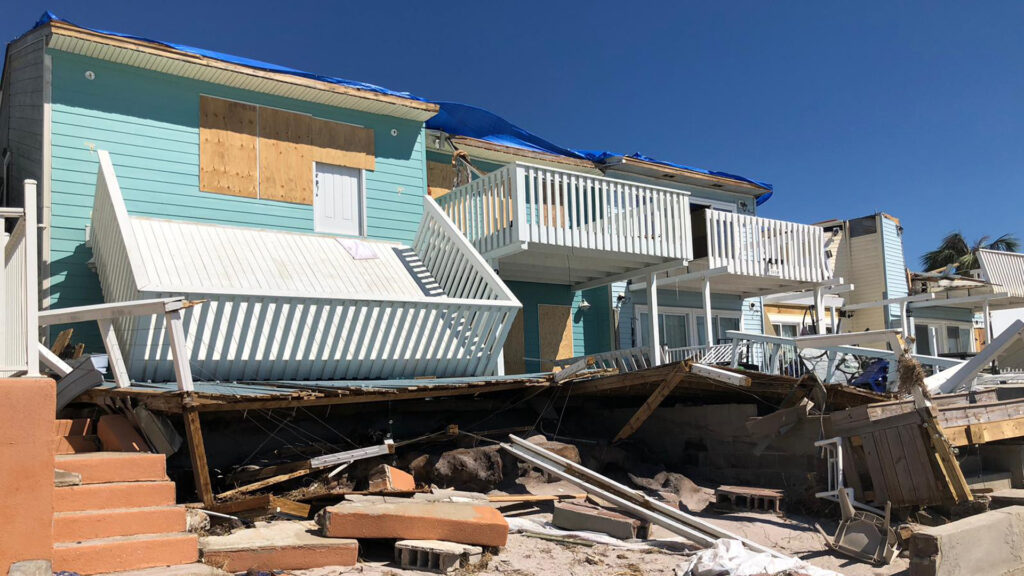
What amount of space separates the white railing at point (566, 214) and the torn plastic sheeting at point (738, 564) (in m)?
6.96

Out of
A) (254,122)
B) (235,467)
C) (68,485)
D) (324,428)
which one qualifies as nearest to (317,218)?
(254,122)

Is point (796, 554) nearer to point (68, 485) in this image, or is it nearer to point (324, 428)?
point (324, 428)

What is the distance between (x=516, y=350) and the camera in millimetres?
16094

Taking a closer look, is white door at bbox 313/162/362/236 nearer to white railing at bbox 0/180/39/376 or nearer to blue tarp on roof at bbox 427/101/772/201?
blue tarp on roof at bbox 427/101/772/201

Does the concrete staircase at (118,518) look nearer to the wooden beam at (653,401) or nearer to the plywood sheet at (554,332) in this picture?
the wooden beam at (653,401)

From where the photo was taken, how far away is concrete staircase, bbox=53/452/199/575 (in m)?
6.15

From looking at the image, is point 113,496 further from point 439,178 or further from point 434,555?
point 439,178

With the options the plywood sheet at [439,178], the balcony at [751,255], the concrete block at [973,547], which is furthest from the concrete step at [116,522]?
the balcony at [751,255]

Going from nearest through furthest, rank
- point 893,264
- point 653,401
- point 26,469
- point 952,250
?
point 26,469
point 653,401
point 893,264
point 952,250

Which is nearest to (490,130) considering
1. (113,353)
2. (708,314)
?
(708,314)

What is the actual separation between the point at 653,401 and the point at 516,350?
5.56 metres

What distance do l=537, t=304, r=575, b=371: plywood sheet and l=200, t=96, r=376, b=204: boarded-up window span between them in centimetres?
470

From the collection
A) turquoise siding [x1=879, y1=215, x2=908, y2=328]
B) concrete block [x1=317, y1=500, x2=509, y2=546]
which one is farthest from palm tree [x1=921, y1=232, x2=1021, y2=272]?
concrete block [x1=317, y1=500, x2=509, y2=546]

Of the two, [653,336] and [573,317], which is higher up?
[573,317]
